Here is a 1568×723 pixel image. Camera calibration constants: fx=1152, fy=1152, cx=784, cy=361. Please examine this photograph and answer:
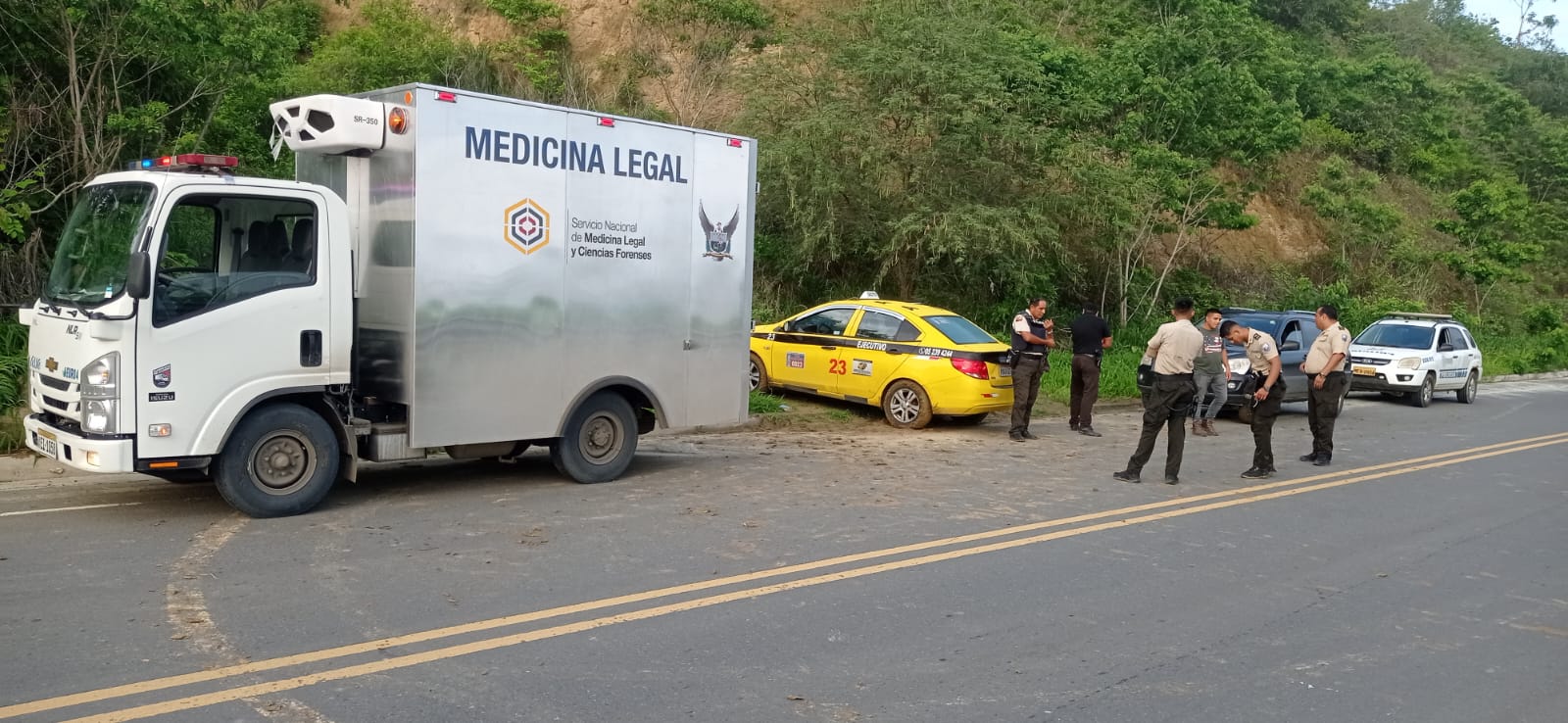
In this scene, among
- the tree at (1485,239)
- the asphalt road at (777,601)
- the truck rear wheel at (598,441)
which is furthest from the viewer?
the tree at (1485,239)

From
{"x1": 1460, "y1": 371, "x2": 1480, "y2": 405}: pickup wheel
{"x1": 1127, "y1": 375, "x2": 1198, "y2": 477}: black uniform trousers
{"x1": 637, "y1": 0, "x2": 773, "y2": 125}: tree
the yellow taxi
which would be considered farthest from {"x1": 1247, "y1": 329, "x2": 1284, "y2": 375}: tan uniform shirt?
{"x1": 637, "y1": 0, "x2": 773, "y2": 125}: tree

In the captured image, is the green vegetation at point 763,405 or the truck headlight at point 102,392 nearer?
the truck headlight at point 102,392

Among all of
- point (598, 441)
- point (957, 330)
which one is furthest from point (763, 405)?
point (598, 441)

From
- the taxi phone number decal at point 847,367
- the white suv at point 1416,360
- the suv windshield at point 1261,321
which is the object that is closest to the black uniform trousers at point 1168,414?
the taxi phone number decal at point 847,367

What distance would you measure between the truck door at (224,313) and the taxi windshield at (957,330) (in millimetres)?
8235

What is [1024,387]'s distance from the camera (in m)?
14.1

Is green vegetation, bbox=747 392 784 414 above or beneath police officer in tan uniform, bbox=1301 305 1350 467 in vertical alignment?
beneath

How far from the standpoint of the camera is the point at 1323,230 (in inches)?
1476

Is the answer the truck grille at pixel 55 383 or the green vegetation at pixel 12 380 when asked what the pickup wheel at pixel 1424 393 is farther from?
the green vegetation at pixel 12 380

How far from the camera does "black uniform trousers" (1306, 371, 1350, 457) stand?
12797 mm

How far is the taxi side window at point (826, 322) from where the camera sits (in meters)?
15.3

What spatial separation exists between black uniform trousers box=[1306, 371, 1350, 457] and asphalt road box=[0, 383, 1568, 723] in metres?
2.08

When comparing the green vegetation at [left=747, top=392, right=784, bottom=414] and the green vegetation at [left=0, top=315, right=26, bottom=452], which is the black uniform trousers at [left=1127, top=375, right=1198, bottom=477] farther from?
the green vegetation at [left=0, top=315, right=26, bottom=452]

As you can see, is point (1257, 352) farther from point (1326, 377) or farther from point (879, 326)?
point (879, 326)
